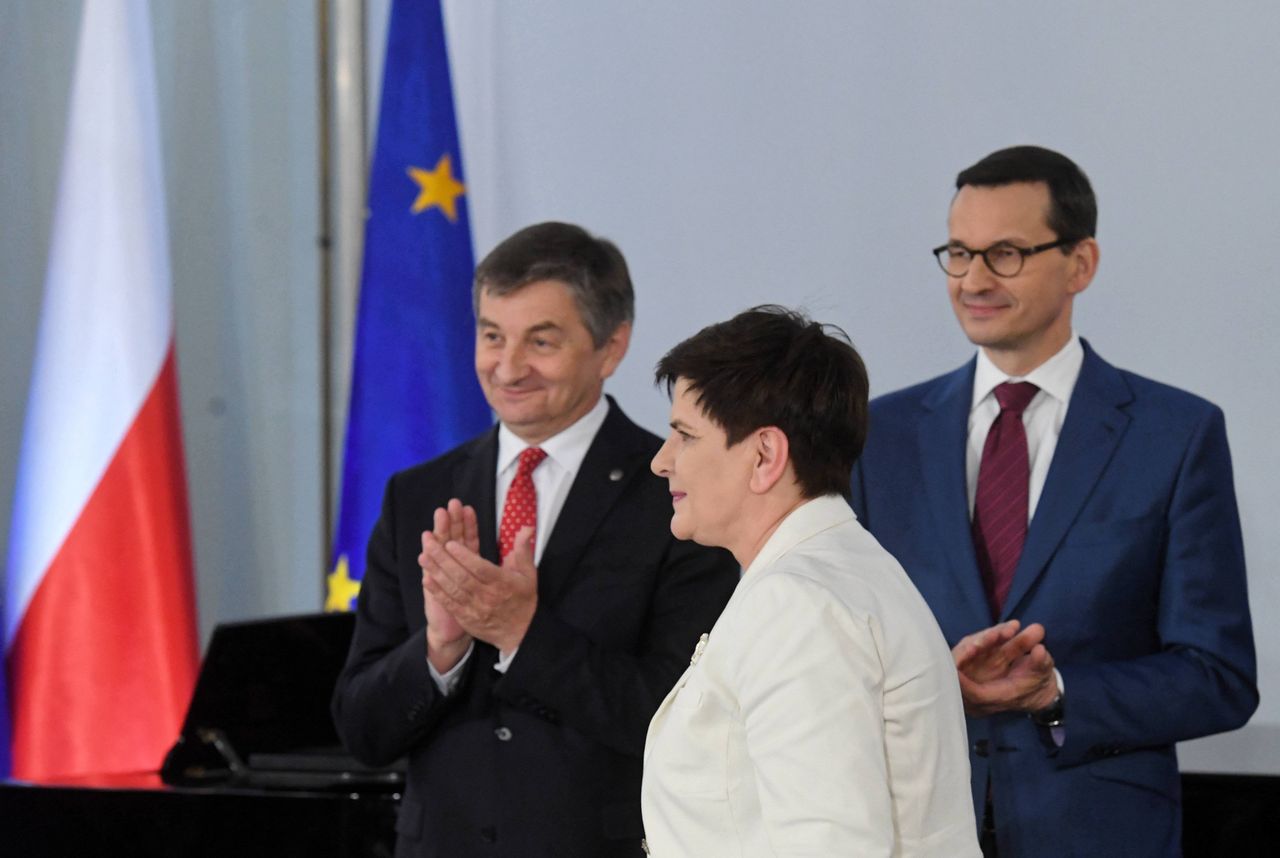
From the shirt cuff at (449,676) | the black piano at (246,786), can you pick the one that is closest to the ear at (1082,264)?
the shirt cuff at (449,676)

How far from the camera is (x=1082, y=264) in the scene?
2.48m

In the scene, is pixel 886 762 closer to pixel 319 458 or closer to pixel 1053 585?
pixel 1053 585

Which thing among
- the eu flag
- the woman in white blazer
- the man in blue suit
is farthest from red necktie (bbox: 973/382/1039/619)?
the eu flag

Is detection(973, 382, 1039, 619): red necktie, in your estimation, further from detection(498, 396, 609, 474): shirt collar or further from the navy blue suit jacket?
detection(498, 396, 609, 474): shirt collar

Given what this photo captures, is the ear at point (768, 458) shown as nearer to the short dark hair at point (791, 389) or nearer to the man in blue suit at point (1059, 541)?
the short dark hair at point (791, 389)

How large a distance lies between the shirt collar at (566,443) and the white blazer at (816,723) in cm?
88

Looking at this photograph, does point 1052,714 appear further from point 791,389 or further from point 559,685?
point 791,389

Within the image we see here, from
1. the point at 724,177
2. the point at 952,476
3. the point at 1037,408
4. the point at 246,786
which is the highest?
Result: the point at 724,177

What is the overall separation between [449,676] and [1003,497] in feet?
2.99

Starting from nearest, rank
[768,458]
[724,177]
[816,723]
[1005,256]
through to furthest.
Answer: [816,723], [768,458], [1005,256], [724,177]

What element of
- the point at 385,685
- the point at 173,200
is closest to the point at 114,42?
the point at 173,200

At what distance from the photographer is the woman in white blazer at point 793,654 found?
56.7 inches

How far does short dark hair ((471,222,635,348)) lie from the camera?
8.13ft

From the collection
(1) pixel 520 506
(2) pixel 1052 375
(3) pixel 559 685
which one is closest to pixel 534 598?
(3) pixel 559 685
